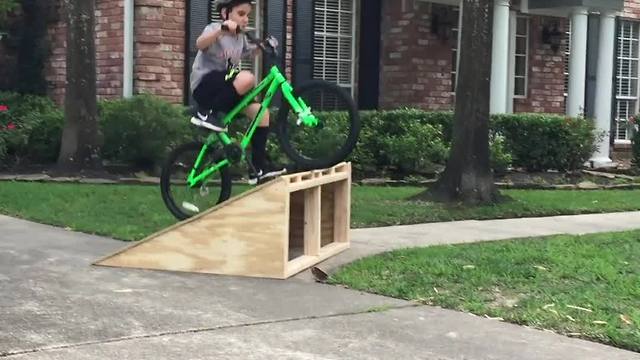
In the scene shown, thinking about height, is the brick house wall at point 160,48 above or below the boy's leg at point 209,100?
above

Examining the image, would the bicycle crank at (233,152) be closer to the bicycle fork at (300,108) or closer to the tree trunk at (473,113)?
the bicycle fork at (300,108)

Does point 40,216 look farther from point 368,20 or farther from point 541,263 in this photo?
point 368,20

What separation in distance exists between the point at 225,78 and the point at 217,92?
137 mm

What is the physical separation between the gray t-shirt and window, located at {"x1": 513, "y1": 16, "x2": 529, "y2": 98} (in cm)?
1240

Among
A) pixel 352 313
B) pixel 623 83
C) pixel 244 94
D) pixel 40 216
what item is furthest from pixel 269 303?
pixel 623 83

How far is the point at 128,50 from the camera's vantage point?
12562mm

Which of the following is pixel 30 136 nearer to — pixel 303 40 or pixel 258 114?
pixel 303 40

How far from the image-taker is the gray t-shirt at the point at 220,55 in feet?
22.3

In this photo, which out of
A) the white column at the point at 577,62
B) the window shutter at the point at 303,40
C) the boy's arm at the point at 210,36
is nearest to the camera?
the boy's arm at the point at 210,36

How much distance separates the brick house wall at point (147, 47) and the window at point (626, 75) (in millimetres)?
11789

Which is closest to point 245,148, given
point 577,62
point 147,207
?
point 147,207

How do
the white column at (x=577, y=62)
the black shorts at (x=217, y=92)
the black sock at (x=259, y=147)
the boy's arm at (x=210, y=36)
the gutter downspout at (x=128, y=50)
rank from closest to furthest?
the boy's arm at (x=210, y=36) → the black shorts at (x=217, y=92) → the black sock at (x=259, y=147) → the gutter downspout at (x=128, y=50) → the white column at (x=577, y=62)

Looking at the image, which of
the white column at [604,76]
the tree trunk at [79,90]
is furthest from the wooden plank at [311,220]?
the white column at [604,76]

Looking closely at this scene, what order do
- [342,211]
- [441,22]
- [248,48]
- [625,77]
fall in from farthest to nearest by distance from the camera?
[625,77], [441,22], [342,211], [248,48]
